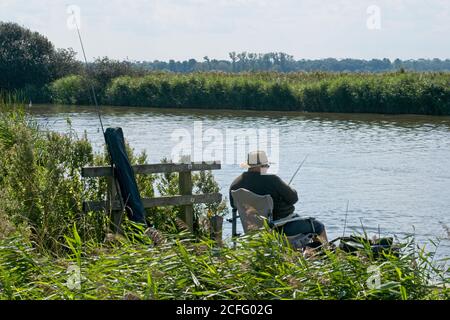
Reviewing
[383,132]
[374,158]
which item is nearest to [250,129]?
[383,132]

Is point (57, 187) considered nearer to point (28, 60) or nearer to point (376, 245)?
point (376, 245)

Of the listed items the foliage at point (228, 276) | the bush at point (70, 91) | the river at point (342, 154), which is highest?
the foliage at point (228, 276)

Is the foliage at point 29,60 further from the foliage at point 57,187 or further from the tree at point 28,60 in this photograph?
the foliage at point 57,187

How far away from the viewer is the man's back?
9586mm

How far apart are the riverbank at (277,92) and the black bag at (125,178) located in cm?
2968

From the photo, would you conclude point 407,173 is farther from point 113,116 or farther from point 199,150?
point 113,116

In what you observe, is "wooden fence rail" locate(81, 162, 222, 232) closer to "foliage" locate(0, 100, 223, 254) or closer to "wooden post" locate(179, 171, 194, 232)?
"wooden post" locate(179, 171, 194, 232)

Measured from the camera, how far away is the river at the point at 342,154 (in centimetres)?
1511

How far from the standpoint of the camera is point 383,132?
3062 cm

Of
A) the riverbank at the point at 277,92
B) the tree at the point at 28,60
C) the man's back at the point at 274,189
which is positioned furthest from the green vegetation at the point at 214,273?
the tree at the point at 28,60

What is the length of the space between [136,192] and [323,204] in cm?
648

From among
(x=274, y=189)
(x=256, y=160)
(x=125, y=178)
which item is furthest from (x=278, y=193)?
(x=125, y=178)

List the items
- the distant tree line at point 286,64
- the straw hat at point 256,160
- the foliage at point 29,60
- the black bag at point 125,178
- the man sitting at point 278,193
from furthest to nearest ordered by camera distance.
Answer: the distant tree line at point 286,64 < the foliage at point 29,60 < the black bag at point 125,178 < the straw hat at point 256,160 < the man sitting at point 278,193

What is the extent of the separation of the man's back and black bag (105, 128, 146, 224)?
4.43 ft
